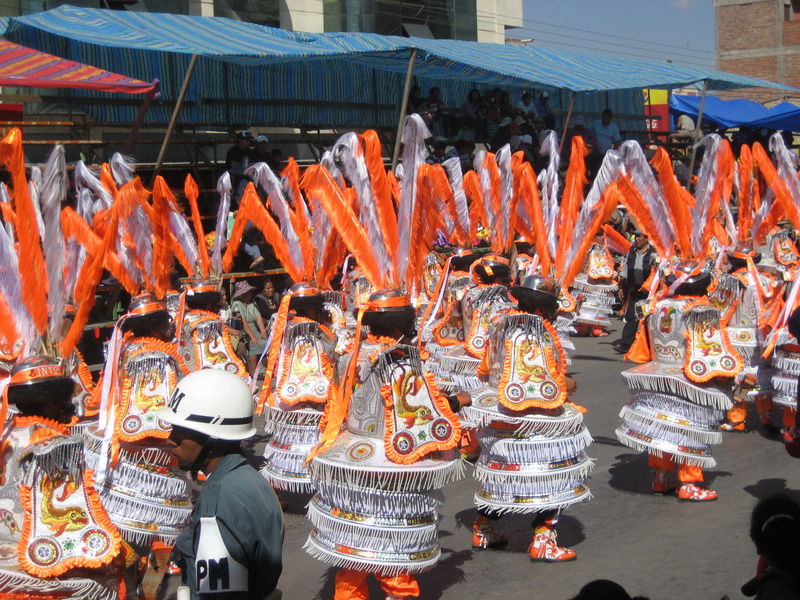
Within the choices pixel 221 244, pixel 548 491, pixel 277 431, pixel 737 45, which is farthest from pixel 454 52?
pixel 737 45

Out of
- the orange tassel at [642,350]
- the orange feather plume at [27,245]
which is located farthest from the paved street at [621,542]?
the orange feather plume at [27,245]

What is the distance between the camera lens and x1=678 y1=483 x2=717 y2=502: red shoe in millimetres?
7199

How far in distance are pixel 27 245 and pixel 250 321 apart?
727 centimetres

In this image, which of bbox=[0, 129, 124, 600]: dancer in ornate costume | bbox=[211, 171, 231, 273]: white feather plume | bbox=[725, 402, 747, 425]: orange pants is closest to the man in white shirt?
bbox=[725, 402, 747, 425]: orange pants

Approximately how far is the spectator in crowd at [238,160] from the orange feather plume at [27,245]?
881cm

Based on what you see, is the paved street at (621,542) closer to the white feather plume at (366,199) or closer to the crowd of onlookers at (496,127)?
the white feather plume at (366,199)

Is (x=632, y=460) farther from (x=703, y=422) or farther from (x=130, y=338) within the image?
(x=130, y=338)

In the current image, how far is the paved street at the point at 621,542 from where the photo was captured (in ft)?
19.1

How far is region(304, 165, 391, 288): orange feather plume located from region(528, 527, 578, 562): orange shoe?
6.30 feet

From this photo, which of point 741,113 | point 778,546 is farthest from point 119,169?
point 741,113

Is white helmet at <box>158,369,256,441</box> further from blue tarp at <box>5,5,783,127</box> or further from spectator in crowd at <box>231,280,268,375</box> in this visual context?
blue tarp at <box>5,5,783,127</box>

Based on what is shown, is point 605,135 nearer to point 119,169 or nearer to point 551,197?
point 551,197

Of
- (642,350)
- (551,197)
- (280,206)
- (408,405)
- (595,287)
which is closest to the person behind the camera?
(408,405)

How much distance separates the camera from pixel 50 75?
32.4 ft
